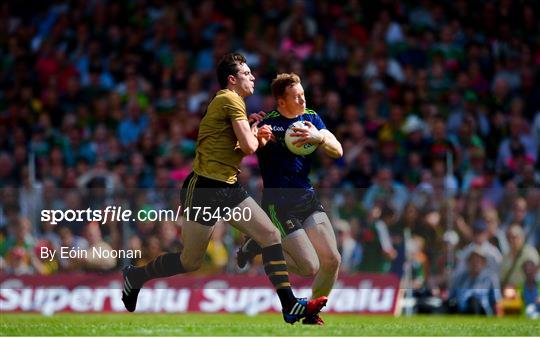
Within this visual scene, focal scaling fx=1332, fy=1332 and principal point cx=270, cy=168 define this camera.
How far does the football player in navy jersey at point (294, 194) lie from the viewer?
39.7 feet

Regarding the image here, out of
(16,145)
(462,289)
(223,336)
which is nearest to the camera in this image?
(223,336)

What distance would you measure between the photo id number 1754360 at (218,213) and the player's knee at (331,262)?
3.29 feet

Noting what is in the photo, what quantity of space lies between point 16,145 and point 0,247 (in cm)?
375

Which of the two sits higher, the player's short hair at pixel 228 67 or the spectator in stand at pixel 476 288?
the player's short hair at pixel 228 67

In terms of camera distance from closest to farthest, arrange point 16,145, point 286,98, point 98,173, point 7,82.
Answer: point 286,98, point 98,173, point 16,145, point 7,82

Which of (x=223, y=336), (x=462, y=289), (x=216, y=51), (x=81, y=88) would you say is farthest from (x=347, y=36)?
(x=223, y=336)

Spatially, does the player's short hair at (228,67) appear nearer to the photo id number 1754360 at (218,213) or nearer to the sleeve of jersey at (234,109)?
the sleeve of jersey at (234,109)

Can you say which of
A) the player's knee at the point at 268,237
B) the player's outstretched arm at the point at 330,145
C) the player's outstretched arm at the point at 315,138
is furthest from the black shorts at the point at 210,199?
the player's outstretched arm at the point at 330,145

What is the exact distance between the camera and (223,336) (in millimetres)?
11234

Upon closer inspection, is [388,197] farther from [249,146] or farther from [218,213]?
[249,146]

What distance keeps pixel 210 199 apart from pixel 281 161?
899 mm

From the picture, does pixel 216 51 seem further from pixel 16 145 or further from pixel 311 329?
pixel 311 329

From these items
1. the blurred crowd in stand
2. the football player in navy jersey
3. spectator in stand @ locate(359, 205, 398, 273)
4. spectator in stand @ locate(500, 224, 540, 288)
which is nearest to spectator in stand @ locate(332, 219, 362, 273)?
the blurred crowd in stand

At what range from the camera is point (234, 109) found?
11.5m
